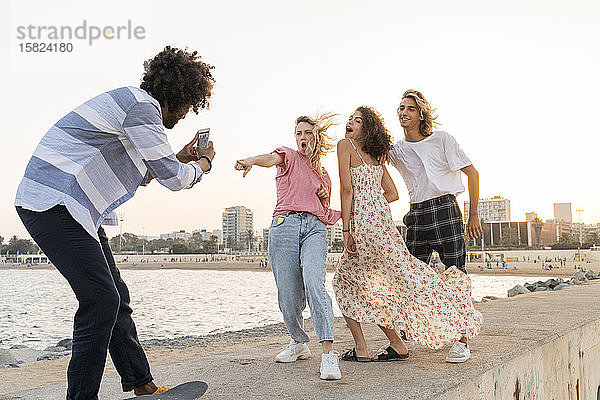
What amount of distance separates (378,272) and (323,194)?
75cm

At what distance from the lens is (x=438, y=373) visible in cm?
371

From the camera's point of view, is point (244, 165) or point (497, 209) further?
point (497, 209)

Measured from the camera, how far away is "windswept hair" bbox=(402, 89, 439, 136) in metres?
4.52

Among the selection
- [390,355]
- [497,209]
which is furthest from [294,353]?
[497,209]

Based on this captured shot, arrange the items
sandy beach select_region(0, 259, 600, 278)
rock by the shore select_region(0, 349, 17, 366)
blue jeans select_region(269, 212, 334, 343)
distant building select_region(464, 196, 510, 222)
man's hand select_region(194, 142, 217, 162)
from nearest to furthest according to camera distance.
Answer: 1. man's hand select_region(194, 142, 217, 162)
2. blue jeans select_region(269, 212, 334, 343)
3. rock by the shore select_region(0, 349, 17, 366)
4. sandy beach select_region(0, 259, 600, 278)
5. distant building select_region(464, 196, 510, 222)

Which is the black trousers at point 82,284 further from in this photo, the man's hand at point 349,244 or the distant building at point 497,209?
the distant building at point 497,209

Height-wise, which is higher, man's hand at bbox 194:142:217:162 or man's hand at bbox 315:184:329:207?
man's hand at bbox 194:142:217:162

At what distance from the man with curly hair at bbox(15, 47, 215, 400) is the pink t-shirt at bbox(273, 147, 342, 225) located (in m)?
1.36

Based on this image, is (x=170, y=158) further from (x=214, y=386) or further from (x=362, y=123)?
(x=362, y=123)

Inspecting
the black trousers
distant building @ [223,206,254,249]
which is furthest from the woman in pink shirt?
distant building @ [223,206,254,249]

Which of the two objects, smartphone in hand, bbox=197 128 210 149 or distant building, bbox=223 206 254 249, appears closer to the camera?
smartphone in hand, bbox=197 128 210 149

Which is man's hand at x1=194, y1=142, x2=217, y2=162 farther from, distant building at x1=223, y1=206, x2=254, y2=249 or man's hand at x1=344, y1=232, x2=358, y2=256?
distant building at x1=223, y1=206, x2=254, y2=249

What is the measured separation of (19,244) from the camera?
144 metres

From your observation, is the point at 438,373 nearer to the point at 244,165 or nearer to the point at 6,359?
the point at 244,165
